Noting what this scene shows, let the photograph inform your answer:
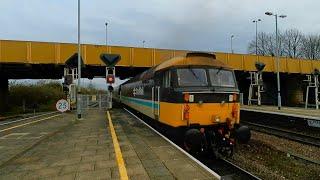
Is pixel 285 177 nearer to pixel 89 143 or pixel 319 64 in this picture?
pixel 89 143

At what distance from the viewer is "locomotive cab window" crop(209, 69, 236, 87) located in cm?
1227

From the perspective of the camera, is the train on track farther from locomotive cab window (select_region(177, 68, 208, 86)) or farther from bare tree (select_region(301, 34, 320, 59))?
bare tree (select_region(301, 34, 320, 59))

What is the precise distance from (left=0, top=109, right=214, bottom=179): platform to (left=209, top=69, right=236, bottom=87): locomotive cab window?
249 centimetres

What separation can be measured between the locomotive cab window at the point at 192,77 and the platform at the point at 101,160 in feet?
6.52

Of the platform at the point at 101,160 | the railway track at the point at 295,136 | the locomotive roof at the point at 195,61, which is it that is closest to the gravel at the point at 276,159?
the railway track at the point at 295,136

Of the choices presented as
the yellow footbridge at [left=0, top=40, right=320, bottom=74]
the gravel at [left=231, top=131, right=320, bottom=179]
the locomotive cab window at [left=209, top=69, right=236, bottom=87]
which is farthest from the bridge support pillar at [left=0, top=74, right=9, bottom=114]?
the locomotive cab window at [left=209, top=69, right=236, bottom=87]

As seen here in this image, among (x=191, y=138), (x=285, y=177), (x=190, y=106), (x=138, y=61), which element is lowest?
(x=285, y=177)

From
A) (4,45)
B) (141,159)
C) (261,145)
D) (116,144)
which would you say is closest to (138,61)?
(4,45)

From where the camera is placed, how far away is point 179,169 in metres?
8.31

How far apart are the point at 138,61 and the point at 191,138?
86.7 feet

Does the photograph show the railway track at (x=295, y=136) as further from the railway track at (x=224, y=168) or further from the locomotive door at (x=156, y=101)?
the locomotive door at (x=156, y=101)

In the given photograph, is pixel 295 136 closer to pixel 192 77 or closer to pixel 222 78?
pixel 222 78

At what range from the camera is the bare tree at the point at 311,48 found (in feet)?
255

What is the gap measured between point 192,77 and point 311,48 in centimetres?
7296
